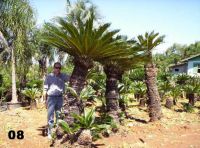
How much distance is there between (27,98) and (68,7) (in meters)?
9.74

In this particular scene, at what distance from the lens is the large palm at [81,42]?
746cm

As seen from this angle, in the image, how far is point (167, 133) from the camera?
10.1m

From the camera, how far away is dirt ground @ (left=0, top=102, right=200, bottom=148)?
819 centimetres

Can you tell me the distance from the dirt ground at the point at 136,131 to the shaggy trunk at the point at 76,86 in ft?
3.24

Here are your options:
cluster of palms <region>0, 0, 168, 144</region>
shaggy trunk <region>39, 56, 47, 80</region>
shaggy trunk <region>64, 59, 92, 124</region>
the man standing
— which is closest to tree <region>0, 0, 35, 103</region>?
cluster of palms <region>0, 0, 168, 144</region>

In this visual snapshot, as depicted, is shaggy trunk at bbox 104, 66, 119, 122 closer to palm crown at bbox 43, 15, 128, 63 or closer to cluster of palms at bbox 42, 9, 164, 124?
cluster of palms at bbox 42, 9, 164, 124

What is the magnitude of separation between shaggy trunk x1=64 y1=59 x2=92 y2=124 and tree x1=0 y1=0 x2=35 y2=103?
27.2 ft

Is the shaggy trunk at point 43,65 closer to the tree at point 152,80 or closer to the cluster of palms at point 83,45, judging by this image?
the tree at point 152,80

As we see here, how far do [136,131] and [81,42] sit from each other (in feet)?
13.1

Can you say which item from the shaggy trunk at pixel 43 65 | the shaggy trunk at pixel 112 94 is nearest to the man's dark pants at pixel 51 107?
the shaggy trunk at pixel 112 94

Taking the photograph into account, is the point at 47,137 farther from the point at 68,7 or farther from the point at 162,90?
the point at 68,7

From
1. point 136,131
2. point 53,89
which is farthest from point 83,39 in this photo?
point 136,131

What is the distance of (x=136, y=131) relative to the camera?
33.0 ft

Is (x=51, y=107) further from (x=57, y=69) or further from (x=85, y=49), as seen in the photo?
(x=85, y=49)
